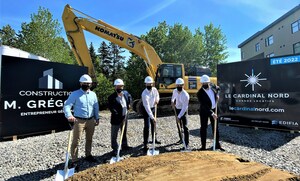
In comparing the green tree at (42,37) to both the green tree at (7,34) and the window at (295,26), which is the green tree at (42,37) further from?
the window at (295,26)

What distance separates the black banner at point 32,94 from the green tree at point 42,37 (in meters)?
13.7

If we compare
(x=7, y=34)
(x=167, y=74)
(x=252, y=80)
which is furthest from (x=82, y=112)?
(x=7, y=34)

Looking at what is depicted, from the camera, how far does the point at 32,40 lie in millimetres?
20516

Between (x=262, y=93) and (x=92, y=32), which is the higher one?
(x=92, y=32)

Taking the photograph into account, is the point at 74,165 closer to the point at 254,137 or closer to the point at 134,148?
the point at 134,148

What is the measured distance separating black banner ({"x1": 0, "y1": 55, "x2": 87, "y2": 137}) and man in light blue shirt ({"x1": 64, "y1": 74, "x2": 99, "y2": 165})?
3141 millimetres

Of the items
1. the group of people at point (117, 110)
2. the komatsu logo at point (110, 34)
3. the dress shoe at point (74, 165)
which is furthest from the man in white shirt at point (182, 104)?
the komatsu logo at point (110, 34)

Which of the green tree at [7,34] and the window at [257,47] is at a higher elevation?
the green tree at [7,34]

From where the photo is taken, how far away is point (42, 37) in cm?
2039

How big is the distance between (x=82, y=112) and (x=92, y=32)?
27.1ft

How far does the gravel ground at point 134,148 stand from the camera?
15.9 ft

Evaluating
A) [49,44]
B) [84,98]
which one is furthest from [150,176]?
[49,44]

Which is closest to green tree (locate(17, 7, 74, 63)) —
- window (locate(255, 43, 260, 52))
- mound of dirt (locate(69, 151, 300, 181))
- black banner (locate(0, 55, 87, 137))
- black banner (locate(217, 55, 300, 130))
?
black banner (locate(0, 55, 87, 137))

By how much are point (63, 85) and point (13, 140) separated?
7.45ft
